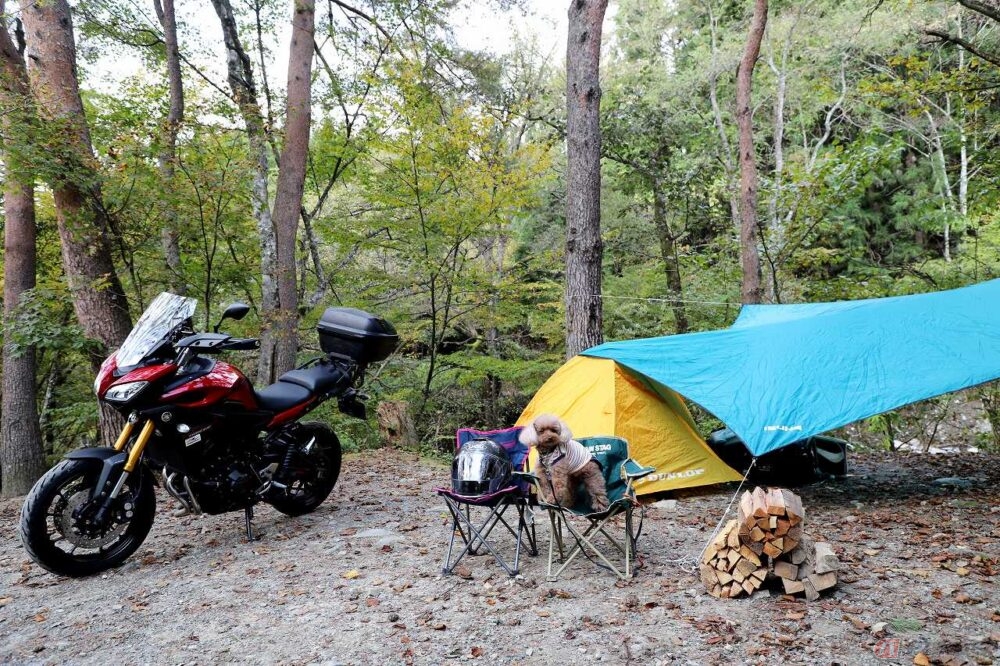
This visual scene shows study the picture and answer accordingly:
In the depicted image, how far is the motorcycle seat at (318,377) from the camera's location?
4.05 metres

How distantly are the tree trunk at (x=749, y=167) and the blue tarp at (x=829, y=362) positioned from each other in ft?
11.6

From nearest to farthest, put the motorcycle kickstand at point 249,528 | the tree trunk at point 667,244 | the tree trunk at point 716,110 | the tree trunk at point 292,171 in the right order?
the motorcycle kickstand at point 249,528 < the tree trunk at point 292,171 < the tree trunk at point 667,244 < the tree trunk at point 716,110

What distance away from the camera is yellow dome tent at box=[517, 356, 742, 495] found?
4.84 metres

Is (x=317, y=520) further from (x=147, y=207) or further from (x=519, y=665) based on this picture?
(x=147, y=207)

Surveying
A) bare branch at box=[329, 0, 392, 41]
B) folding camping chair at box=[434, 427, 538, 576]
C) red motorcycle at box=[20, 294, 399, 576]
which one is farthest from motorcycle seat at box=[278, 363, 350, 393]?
bare branch at box=[329, 0, 392, 41]

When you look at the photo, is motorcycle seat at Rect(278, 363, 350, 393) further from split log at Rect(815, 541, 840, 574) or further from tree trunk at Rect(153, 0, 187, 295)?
split log at Rect(815, 541, 840, 574)

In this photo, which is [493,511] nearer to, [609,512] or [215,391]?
[609,512]

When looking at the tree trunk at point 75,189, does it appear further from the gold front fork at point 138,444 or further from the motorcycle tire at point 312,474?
the gold front fork at point 138,444

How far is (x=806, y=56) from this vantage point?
14992 mm

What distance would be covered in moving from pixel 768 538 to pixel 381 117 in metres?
6.12

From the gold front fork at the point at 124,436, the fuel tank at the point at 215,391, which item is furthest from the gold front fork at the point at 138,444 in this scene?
the fuel tank at the point at 215,391

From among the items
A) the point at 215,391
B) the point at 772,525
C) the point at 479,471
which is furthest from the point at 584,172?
the point at 772,525

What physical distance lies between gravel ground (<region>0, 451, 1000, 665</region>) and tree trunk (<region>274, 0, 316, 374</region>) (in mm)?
2627

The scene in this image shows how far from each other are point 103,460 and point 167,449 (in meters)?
0.29
